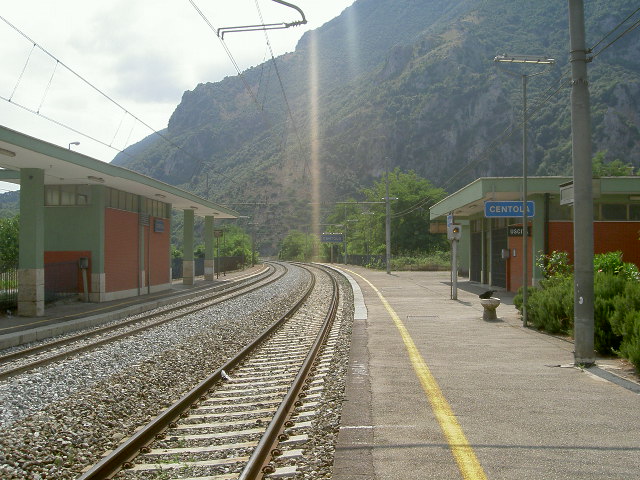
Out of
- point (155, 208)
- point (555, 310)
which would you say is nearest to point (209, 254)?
point (155, 208)

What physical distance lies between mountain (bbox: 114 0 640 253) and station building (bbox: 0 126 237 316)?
81200 millimetres

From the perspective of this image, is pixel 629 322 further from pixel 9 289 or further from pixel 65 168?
pixel 9 289

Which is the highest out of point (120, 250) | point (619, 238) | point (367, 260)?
→ point (619, 238)

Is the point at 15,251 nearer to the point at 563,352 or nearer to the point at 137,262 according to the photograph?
the point at 137,262

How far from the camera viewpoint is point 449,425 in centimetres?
639

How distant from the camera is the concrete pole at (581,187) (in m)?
9.92

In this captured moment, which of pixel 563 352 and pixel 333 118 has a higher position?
pixel 333 118

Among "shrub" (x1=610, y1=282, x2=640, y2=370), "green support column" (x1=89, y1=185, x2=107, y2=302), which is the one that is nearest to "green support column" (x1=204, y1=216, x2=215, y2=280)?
"green support column" (x1=89, y1=185, x2=107, y2=302)

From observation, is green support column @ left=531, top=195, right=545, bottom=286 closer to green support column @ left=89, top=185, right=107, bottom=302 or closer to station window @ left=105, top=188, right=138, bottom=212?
green support column @ left=89, top=185, right=107, bottom=302

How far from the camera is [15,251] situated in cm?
5659

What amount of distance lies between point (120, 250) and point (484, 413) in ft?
75.6

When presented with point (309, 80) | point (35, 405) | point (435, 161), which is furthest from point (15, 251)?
point (309, 80)

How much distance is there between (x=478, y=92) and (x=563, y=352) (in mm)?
134323

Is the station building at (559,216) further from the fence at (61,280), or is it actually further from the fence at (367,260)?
the fence at (367,260)
